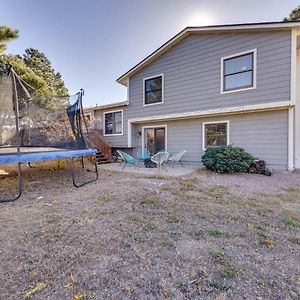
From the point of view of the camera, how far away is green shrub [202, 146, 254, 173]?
7.00 metres

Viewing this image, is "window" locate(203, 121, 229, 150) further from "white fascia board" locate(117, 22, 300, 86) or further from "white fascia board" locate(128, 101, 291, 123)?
"white fascia board" locate(117, 22, 300, 86)

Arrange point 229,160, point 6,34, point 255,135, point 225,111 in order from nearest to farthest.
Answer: point 229,160
point 6,34
point 255,135
point 225,111

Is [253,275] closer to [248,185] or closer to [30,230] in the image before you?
[30,230]

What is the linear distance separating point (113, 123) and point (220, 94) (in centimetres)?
654

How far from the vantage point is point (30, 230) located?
284cm

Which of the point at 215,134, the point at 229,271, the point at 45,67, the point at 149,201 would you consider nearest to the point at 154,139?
the point at 215,134

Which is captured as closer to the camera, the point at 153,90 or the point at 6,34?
the point at 6,34

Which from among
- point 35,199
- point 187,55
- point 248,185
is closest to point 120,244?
point 35,199

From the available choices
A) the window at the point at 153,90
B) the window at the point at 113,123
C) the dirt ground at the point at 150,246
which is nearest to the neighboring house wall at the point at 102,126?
the window at the point at 113,123

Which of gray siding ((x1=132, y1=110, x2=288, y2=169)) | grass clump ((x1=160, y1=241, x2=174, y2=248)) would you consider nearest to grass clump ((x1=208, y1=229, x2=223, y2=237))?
grass clump ((x1=160, y1=241, x2=174, y2=248))

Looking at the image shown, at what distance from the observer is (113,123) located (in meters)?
12.1

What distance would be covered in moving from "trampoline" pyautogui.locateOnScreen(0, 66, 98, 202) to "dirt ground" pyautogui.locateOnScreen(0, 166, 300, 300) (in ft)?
6.54

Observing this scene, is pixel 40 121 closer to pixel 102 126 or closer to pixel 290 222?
pixel 102 126

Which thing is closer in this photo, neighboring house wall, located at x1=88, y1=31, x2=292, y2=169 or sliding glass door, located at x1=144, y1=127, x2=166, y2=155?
neighboring house wall, located at x1=88, y1=31, x2=292, y2=169
